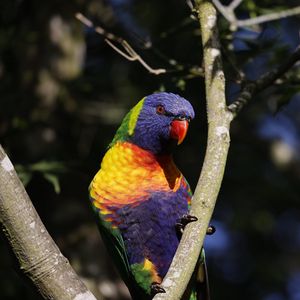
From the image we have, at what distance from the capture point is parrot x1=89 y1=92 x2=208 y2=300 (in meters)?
3.60

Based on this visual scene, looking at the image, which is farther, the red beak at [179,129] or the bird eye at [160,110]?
the bird eye at [160,110]

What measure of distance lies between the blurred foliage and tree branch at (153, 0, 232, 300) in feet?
1.95

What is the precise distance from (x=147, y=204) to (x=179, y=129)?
1.55 feet

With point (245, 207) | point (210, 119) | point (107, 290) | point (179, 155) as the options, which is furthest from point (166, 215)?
point (245, 207)

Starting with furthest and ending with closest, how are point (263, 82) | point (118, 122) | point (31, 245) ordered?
point (118, 122)
point (263, 82)
point (31, 245)

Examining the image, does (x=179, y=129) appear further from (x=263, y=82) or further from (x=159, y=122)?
(x=263, y=82)

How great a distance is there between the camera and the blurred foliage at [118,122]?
176 inches

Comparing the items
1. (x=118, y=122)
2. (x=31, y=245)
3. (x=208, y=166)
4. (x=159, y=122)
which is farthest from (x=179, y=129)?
(x=118, y=122)

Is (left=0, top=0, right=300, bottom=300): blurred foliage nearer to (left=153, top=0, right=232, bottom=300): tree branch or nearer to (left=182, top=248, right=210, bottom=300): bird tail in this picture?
(left=153, top=0, right=232, bottom=300): tree branch

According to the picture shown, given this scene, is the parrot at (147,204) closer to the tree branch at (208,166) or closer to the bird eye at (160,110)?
the bird eye at (160,110)

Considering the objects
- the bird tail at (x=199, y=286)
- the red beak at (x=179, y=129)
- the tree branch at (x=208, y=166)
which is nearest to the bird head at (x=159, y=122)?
the red beak at (x=179, y=129)

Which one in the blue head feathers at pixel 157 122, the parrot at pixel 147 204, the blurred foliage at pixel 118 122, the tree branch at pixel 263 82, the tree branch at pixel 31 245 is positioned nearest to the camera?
the tree branch at pixel 31 245

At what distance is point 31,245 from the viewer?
2609mm

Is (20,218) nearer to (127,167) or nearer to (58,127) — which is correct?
(127,167)
